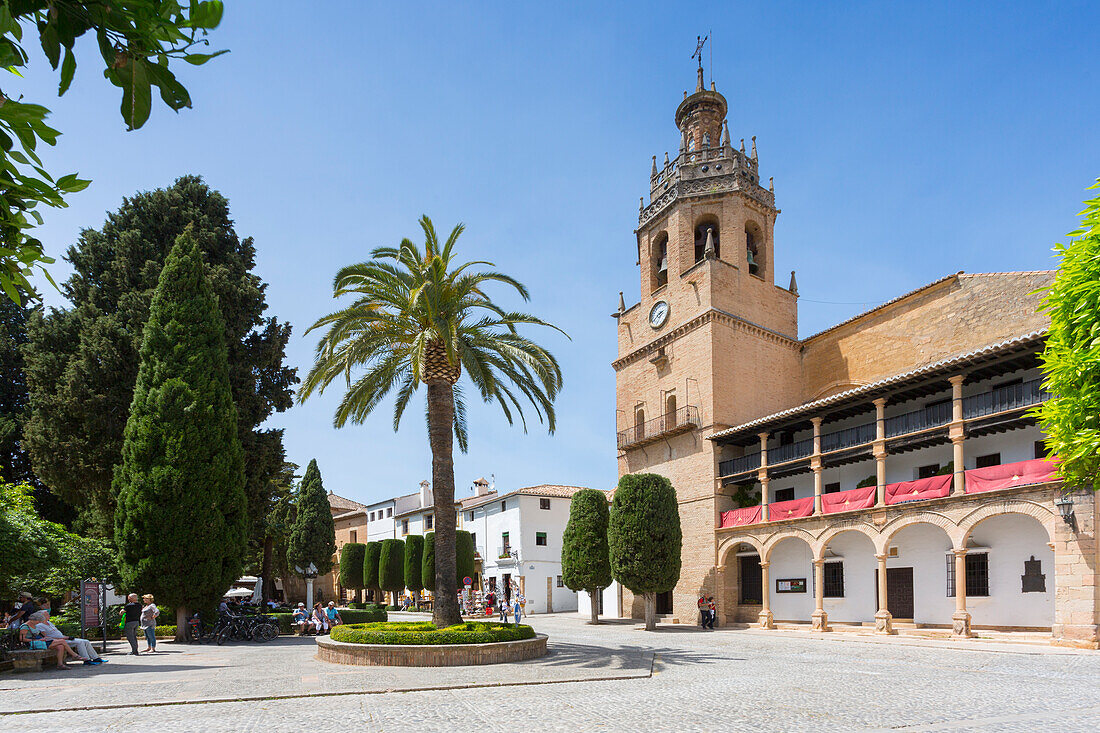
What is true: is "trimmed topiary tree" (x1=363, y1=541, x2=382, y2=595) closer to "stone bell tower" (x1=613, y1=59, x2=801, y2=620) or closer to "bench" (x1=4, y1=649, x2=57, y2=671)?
"stone bell tower" (x1=613, y1=59, x2=801, y2=620)

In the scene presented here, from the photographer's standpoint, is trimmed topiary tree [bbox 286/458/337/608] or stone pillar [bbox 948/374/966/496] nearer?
stone pillar [bbox 948/374/966/496]

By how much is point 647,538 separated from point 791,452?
6.40 metres

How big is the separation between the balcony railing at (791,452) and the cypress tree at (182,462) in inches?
748

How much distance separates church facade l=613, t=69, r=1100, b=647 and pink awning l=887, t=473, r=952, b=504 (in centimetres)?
7

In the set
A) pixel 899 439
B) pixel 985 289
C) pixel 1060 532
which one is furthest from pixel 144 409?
pixel 985 289

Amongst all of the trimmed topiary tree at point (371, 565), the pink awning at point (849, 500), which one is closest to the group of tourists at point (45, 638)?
the pink awning at point (849, 500)

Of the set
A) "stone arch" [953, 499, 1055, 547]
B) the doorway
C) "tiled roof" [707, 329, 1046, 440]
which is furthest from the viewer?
the doorway

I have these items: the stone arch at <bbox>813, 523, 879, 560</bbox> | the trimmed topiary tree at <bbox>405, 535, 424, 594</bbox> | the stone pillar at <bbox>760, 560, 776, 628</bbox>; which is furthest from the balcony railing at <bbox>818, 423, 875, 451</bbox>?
the trimmed topiary tree at <bbox>405, 535, 424, 594</bbox>

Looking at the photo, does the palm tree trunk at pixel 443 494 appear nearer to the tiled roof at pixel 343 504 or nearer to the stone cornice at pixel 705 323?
the stone cornice at pixel 705 323

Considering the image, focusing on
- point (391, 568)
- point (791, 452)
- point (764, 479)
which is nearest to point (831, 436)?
point (791, 452)

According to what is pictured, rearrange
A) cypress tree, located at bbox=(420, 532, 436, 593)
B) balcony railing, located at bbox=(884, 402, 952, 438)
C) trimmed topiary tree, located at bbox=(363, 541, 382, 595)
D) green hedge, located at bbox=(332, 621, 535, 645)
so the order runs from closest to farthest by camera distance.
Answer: green hedge, located at bbox=(332, 621, 535, 645) → balcony railing, located at bbox=(884, 402, 952, 438) → cypress tree, located at bbox=(420, 532, 436, 593) → trimmed topiary tree, located at bbox=(363, 541, 382, 595)

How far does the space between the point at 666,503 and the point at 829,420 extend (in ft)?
23.4

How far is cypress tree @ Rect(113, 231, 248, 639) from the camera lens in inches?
795

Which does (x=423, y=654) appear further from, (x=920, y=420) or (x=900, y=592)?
(x=900, y=592)
